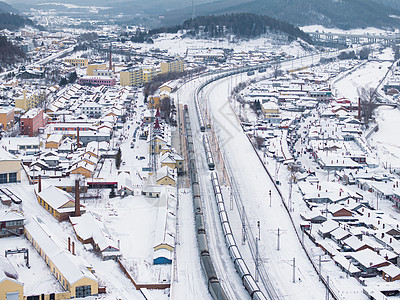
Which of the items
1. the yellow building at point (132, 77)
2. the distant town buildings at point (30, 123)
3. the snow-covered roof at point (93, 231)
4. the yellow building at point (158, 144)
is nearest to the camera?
the snow-covered roof at point (93, 231)

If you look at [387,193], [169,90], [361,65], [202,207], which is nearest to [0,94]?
[169,90]

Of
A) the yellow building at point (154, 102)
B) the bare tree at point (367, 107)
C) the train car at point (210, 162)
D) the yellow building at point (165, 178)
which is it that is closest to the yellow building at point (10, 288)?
the yellow building at point (165, 178)

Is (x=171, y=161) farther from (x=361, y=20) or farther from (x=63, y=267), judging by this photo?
(x=361, y=20)

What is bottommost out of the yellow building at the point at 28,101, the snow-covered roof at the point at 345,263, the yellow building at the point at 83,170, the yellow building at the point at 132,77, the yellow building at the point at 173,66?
the snow-covered roof at the point at 345,263

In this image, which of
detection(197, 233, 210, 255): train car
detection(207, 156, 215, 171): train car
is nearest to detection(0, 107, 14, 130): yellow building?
detection(207, 156, 215, 171): train car

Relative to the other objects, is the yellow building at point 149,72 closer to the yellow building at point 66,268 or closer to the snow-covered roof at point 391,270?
the yellow building at point 66,268

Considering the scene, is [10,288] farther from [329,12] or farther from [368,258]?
[329,12]
